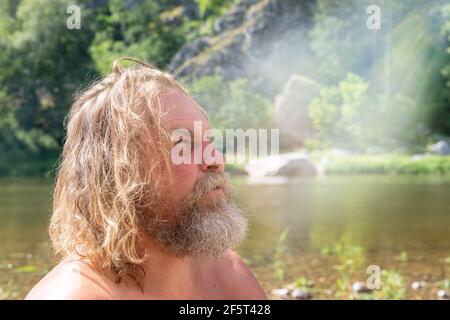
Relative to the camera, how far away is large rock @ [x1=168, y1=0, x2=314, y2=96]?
1812 cm

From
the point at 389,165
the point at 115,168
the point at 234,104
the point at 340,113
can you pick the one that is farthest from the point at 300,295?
the point at 340,113

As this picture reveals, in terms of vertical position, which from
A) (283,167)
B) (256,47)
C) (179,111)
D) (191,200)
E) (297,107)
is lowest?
(283,167)

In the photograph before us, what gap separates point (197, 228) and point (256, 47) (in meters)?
18.4

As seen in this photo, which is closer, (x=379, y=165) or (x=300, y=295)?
(x=300, y=295)

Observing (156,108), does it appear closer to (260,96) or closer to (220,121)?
(220,121)

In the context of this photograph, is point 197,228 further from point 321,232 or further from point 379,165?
point 379,165

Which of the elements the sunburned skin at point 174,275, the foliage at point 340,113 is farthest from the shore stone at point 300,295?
the foliage at point 340,113

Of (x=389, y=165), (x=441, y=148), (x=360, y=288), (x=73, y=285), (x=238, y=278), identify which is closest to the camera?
(x=73, y=285)

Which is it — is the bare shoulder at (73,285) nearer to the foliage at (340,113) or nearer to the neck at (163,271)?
the neck at (163,271)

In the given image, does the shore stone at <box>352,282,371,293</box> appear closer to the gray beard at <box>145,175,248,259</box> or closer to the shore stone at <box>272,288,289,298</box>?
the shore stone at <box>272,288,289,298</box>

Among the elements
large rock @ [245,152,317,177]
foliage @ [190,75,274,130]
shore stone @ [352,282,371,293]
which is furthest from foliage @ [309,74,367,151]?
shore stone @ [352,282,371,293]

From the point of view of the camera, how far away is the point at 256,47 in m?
18.8
